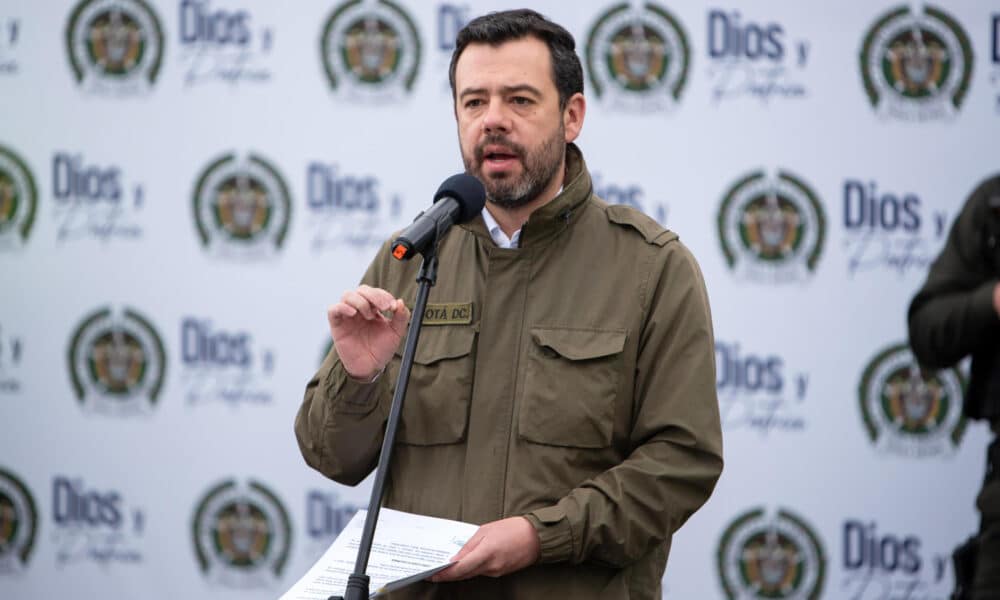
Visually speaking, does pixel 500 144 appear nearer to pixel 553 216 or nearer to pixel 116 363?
pixel 553 216

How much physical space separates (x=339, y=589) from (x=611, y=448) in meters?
0.50

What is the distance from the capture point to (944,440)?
3062 millimetres

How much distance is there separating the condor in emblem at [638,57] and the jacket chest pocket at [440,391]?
4.81ft

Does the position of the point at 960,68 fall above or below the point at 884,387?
above

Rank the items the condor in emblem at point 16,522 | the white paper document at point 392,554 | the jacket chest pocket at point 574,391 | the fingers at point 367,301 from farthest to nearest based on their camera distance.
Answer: the condor in emblem at point 16,522 < the jacket chest pocket at point 574,391 < the fingers at point 367,301 < the white paper document at point 392,554

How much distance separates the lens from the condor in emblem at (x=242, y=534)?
3264mm

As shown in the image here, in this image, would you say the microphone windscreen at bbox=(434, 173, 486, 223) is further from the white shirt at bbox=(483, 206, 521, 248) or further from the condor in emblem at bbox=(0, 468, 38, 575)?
the condor in emblem at bbox=(0, 468, 38, 575)

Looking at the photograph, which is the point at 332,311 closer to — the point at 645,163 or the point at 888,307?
the point at 645,163

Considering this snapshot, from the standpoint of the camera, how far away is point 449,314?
1909mm

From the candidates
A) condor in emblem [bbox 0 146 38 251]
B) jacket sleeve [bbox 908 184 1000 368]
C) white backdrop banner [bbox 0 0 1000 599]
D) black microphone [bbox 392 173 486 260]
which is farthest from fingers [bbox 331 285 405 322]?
condor in emblem [bbox 0 146 38 251]

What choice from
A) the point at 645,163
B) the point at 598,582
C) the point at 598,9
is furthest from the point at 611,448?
the point at 598,9

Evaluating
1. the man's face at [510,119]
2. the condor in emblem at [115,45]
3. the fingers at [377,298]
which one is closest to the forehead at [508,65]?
the man's face at [510,119]

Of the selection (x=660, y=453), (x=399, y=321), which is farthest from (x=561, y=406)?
(x=399, y=321)

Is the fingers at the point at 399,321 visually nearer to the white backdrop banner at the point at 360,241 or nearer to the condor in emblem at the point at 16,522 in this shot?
the white backdrop banner at the point at 360,241
